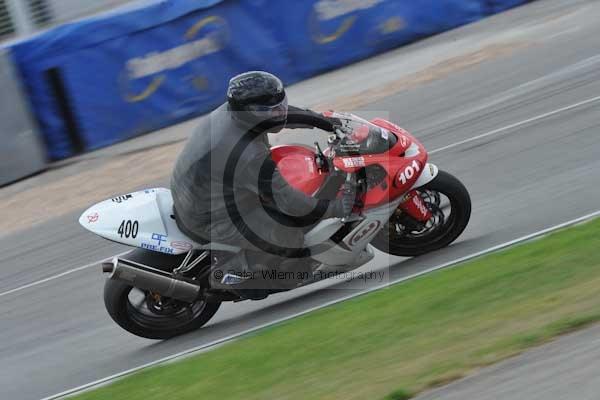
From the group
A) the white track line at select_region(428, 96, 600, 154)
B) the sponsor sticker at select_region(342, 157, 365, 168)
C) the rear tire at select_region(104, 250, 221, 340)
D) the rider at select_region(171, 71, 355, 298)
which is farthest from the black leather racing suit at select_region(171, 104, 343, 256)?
the white track line at select_region(428, 96, 600, 154)

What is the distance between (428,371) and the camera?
5.03m

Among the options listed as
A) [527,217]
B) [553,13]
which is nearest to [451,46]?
[553,13]

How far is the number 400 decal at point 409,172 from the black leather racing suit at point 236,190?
1.58ft

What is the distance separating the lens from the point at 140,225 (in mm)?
6898

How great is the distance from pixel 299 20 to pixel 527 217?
774 centimetres

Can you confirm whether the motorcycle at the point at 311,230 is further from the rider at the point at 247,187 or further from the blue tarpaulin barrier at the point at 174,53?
the blue tarpaulin barrier at the point at 174,53

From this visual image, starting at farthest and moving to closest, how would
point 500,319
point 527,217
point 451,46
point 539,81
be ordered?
point 451,46 < point 539,81 < point 527,217 < point 500,319

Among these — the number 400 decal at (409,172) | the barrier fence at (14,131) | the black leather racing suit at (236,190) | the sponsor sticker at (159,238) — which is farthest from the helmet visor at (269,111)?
the barrier fence at (14,131)

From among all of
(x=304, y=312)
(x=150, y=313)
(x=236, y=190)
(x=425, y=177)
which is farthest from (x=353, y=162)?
(x=150, y=313)

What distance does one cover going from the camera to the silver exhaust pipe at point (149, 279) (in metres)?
6.71

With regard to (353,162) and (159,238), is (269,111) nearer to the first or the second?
(353,162)

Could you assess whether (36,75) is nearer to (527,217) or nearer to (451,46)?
(451,46)

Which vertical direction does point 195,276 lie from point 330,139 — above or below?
below

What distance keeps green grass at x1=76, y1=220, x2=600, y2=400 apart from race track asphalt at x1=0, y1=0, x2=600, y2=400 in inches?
29.0
